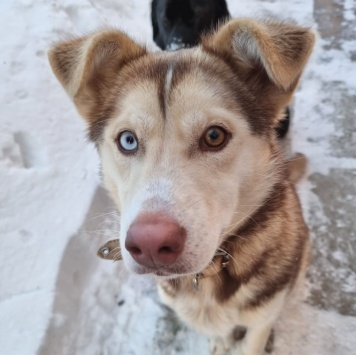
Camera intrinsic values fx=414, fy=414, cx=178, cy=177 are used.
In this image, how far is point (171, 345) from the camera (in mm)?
2508

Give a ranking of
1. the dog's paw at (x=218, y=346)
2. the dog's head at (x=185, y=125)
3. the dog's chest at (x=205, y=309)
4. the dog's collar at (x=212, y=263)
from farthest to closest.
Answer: the dog's paw at (x=218, y=346) < the dog's chest at (x=205, y=309) < the dog's collar at (x=212, y=263) < the dog's head at (x=185, y=125)

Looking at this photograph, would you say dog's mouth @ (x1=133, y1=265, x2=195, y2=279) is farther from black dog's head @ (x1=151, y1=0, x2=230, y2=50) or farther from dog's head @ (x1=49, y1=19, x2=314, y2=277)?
black dog's head @ (x1=151, y1=0, x2=230, y2=50)

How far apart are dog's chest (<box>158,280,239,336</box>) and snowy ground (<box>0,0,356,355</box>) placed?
0.50 metres

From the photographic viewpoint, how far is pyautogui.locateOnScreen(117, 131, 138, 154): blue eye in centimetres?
168

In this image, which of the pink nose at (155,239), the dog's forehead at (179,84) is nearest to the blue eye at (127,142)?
the dog's forehead at (179,84)

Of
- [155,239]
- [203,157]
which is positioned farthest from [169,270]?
[203,157]

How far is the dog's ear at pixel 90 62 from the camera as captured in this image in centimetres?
168

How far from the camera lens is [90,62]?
1688 mm

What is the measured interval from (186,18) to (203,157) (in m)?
2.57

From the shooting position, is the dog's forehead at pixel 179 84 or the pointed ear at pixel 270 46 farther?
the dog's forehead at pixel 179 84

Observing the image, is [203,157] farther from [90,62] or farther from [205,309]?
[205,309]

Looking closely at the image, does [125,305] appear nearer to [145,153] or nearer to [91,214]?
[91,214]

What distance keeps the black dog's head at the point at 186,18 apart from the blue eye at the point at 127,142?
2.08 meters

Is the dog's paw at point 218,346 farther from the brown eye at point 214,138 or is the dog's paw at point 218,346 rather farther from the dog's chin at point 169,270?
the brown eye at point 214,138
